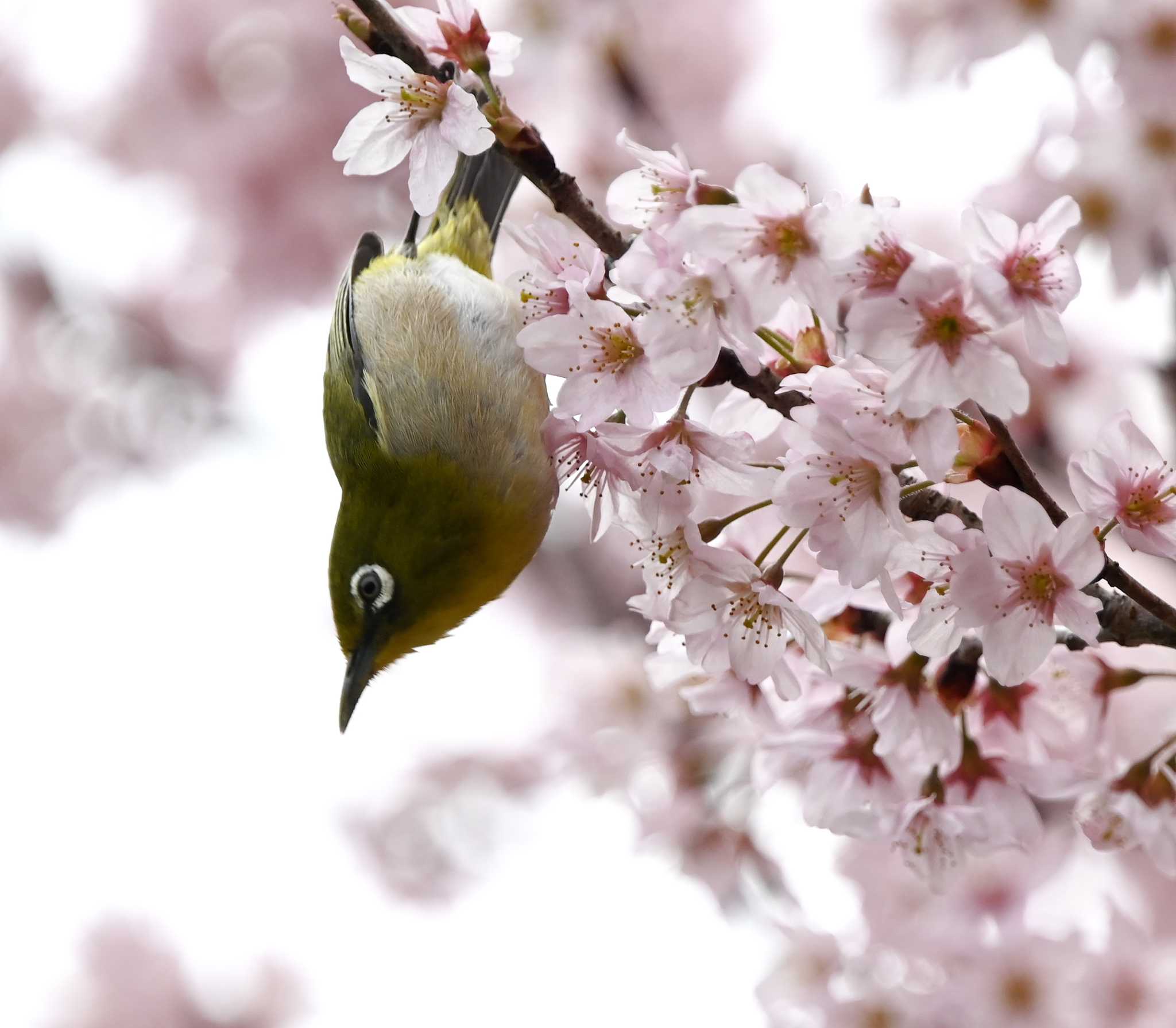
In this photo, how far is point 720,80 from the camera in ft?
17.2

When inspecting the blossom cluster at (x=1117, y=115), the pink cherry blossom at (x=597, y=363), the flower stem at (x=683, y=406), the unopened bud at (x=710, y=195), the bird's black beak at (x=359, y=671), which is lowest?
the flower stem at (x=683, y=406)

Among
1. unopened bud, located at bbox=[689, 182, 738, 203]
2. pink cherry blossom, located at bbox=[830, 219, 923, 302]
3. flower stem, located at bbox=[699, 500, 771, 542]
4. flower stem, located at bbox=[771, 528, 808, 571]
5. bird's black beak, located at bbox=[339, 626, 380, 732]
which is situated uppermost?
bird's black beak, located at bbox=[339, 626, 380, 732]

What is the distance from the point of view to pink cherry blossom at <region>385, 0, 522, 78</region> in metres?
1.52

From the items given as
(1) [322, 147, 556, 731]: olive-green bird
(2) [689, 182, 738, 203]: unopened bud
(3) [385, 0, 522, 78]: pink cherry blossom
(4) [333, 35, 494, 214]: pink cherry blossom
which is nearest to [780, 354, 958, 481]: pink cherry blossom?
(2) [689, 182, 738, 203]: unopened bud

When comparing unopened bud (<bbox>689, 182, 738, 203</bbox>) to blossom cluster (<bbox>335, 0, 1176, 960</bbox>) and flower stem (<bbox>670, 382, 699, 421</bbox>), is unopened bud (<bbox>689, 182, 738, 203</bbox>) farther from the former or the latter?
flower stem (<bbox>670, 382, 699, 421</bbox>)

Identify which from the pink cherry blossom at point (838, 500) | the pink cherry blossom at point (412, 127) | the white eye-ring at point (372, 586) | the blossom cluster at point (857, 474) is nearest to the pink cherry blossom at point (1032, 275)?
the blossom cluster at point (857, 474)

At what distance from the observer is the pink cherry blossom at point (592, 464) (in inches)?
60.8

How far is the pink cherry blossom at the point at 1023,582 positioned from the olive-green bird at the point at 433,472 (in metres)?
1.06

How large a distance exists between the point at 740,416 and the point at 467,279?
1.12 meters

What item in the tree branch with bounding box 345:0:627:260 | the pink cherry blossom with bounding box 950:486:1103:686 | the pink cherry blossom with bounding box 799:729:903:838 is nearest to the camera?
the pink cherry blossom with bounding box 950:486:1103:686

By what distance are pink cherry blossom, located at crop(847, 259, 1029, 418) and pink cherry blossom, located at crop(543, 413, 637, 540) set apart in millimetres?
404

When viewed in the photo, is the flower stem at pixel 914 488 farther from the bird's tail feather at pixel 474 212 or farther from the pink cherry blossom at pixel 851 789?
the bird's tail feather at pixel 474 212

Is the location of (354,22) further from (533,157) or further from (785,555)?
(785,555)

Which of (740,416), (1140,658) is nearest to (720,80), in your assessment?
(1140,658)
